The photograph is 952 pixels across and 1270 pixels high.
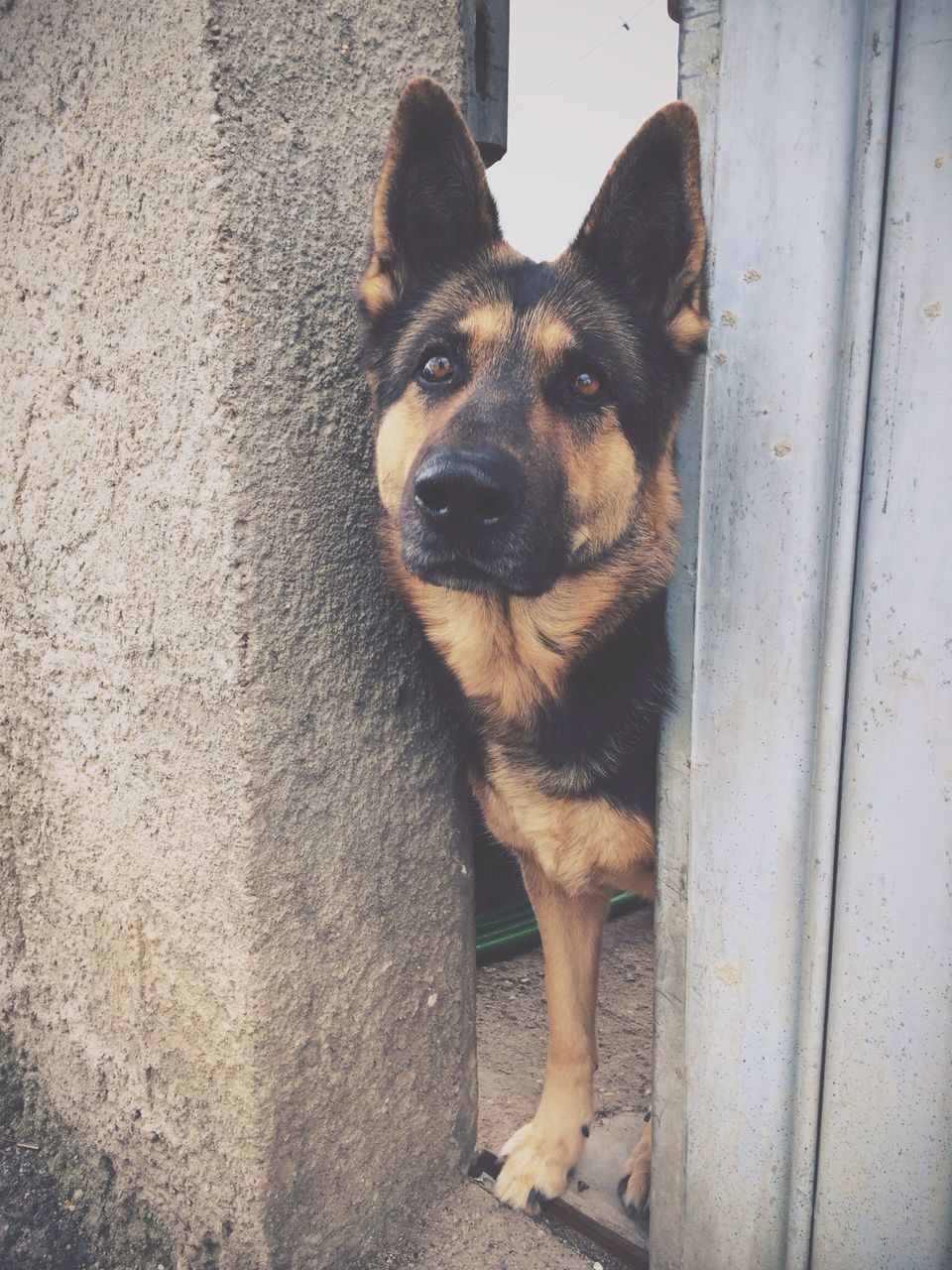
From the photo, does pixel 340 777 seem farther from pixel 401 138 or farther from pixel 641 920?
pixel 641 920

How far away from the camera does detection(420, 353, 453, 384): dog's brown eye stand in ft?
6.27

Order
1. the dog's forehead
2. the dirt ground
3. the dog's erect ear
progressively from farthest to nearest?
the dirt ground
the dog's forehead
the dog's erect ear

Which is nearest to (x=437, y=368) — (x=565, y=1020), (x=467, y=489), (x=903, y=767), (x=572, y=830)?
(x=467, y=489)

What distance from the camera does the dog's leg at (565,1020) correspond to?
2.26m

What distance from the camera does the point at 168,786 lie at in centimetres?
177

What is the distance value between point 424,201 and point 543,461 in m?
0.65

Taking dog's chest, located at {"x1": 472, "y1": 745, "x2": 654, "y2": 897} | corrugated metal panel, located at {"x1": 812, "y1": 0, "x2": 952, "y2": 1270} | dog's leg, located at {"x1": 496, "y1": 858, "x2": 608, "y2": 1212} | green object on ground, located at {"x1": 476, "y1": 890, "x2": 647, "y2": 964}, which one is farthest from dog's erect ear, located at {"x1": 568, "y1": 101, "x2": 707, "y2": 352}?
green object on ground, located at {"x1": 476, "y1": 890, "x2": 647, "y2": 964}

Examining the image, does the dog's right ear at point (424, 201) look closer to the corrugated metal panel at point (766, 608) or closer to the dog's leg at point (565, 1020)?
the corrugated metal panel at point (766, 608)

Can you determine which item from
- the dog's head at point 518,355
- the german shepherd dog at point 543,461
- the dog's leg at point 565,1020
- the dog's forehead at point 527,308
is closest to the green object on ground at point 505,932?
the dog's leg at point 565,1020

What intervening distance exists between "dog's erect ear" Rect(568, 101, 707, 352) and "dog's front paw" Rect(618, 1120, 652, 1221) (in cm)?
197

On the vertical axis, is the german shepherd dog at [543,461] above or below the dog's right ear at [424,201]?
below

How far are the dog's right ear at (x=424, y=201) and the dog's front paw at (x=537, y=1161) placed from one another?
6.79 ft

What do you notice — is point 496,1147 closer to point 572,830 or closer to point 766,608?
point 572,830

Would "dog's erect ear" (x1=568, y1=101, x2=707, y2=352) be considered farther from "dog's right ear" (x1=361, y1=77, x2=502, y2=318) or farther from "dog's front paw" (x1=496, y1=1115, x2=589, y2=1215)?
"dog's front paw" (x1=496, y1=1115, x2=589, y2=1215)
